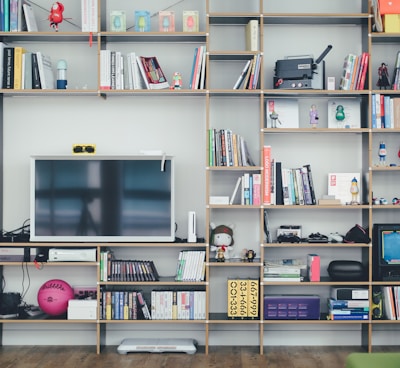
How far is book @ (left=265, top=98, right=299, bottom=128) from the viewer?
502cm

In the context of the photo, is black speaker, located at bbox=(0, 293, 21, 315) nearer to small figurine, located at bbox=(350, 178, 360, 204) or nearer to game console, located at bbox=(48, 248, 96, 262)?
game console, located at bbox=(48, 248, 96, 262)

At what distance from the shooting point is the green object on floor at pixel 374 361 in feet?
10.3

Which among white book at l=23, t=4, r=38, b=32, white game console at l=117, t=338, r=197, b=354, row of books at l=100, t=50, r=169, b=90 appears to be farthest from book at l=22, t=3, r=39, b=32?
white game console at l=117, t=338, r=197, b=354

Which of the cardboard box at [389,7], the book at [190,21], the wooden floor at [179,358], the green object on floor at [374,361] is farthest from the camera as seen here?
the book at [190,21]

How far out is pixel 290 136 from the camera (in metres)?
5.19

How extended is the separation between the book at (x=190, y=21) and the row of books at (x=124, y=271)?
1726 mm

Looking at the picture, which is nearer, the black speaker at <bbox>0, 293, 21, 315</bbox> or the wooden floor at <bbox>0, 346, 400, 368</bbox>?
the wooden floor at <bbox>0, 346, 400, 368</bbox>

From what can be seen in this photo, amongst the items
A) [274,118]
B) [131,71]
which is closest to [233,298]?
[274,118]

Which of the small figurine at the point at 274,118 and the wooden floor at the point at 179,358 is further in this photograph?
the small figurine at the point at 274,118

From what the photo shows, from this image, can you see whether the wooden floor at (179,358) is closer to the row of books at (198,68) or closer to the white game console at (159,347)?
the white game console at (159,347)

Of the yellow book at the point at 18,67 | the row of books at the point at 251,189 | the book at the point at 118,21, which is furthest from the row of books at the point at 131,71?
the row of books at the point at 251,189

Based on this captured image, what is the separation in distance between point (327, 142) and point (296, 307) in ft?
4.14

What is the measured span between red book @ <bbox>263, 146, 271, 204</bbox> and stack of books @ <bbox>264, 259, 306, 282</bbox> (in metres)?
0.47

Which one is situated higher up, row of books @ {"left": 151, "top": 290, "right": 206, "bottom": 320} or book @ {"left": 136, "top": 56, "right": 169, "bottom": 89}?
book @ {"left": 136, "top": 56, "right": 169, "bottom": 89}
